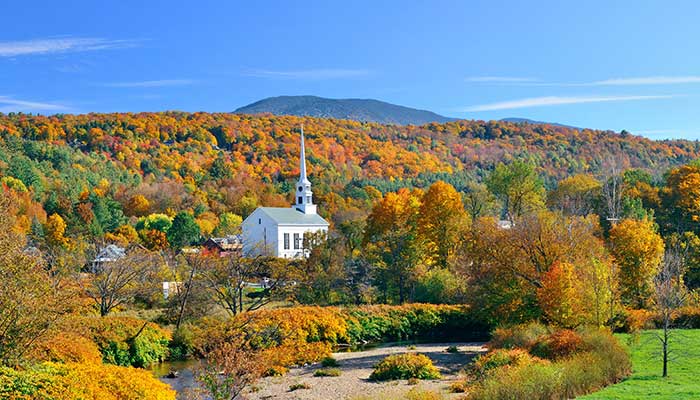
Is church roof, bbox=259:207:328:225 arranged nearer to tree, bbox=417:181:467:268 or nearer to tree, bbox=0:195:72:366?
tree, bbox=417:181:467:268

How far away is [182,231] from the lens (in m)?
74.4

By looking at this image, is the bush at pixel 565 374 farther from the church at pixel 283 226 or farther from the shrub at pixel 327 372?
the church at pixel 283 226

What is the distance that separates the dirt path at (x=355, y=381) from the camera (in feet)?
85.1

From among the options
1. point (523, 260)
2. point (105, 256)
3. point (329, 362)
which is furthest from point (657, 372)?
point (105, 256)

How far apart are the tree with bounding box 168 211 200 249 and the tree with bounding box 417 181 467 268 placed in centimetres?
3053

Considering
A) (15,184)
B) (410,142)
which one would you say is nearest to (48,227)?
(15,184)

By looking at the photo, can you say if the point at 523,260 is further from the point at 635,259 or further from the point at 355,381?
the point at 355,381

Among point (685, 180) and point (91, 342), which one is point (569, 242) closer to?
point (91, 342)

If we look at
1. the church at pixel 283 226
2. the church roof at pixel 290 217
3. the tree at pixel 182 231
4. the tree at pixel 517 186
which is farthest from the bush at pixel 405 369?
the church roof at pixel 290 217

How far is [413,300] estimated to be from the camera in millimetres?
51375

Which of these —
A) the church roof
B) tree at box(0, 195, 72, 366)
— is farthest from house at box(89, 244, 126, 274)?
tree at box(0, 195, 72, 366)

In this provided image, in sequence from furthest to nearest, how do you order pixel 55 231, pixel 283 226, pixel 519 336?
pixel 283 226 < pixel 55 231 < pixel 519 336

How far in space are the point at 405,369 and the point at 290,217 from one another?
168 ft

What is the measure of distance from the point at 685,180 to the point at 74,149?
90621 mm
